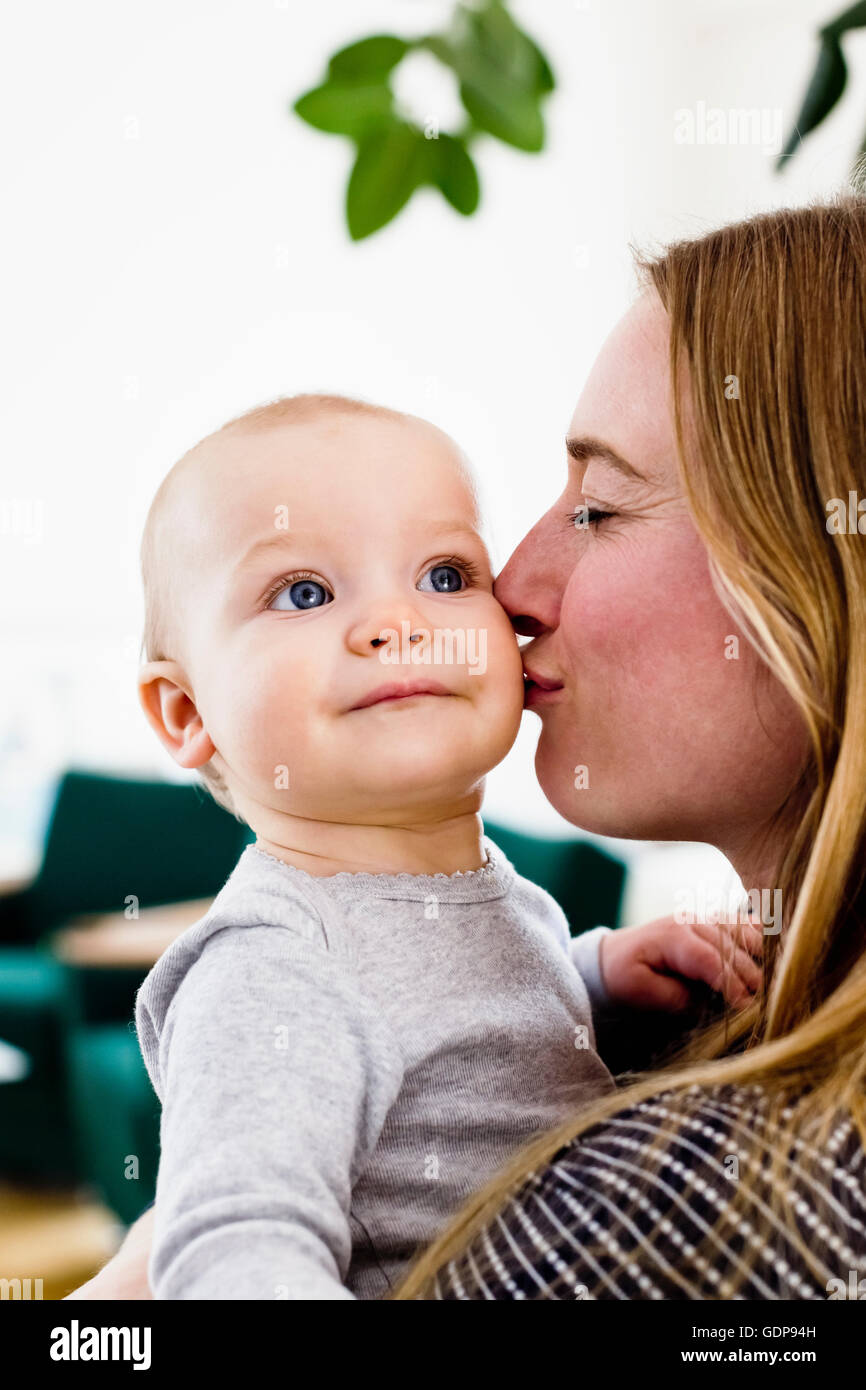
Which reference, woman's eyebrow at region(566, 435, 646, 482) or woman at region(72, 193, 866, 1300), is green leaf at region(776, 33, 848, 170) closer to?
woman at region(72, 193, 866, 1300)

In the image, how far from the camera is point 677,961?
121 cm

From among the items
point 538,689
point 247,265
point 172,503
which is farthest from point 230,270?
point 538,689

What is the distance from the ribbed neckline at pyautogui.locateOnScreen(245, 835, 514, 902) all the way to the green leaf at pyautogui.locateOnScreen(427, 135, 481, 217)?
0.53 metres

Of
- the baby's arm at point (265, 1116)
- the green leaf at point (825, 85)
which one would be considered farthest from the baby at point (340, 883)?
the green leaf at point (825, 85)

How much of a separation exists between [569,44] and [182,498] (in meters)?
5.38

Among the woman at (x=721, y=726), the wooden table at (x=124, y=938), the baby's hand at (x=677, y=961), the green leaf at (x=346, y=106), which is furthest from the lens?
the wooden table at (x=124, y=938)

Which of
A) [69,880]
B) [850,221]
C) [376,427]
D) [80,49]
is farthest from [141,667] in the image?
[80,49]

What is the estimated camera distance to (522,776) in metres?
5.18

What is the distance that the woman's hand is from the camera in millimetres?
997

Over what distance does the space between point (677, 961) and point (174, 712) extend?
1.73 feet

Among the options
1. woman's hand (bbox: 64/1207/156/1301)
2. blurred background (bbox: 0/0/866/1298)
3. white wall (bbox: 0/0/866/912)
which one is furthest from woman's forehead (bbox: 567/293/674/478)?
white wall (bbox: 0/0/866/912)

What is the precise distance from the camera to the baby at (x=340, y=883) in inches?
30.0

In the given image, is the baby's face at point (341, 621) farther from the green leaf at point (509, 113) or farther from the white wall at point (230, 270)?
the white wall at point (230, 270)
